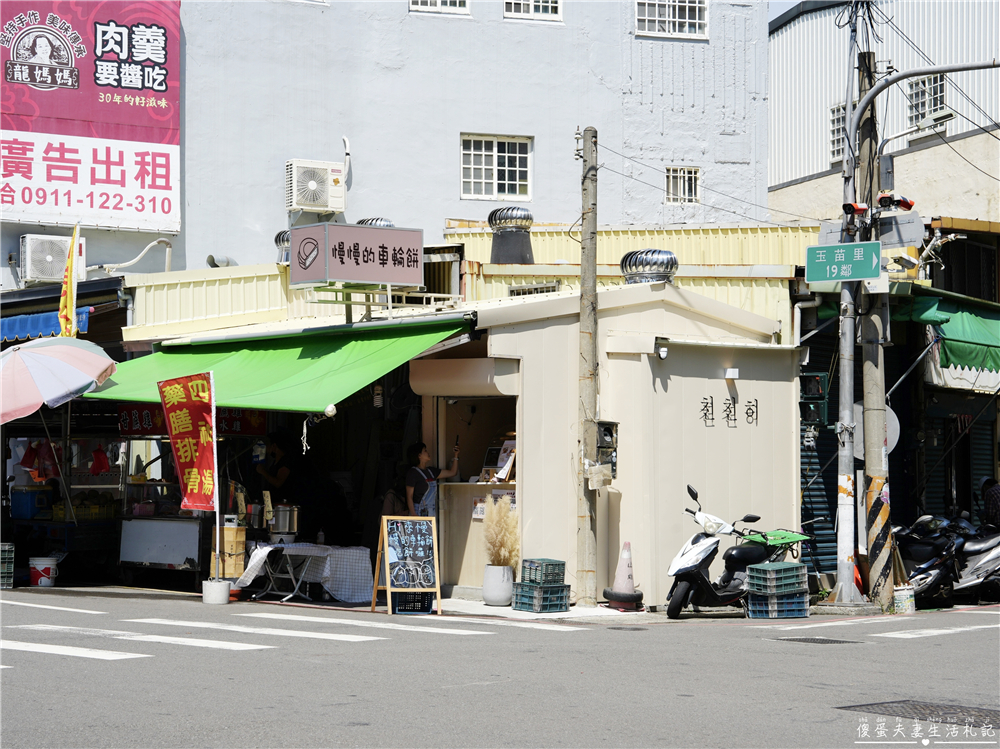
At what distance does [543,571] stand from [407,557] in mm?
1589

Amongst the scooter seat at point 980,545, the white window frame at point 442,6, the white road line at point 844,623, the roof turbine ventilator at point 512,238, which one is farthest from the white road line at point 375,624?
the white window frame at point 442,6

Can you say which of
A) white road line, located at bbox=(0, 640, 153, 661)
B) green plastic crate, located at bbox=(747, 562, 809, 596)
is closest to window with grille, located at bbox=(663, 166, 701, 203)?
green plastic crate, located at bbox=(747, 562, 809, 596)

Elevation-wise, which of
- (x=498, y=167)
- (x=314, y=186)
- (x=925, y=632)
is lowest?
(x=925, y=632)

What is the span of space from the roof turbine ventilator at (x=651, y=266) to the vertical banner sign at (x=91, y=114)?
11.3 metres

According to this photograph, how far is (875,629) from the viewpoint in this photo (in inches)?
528

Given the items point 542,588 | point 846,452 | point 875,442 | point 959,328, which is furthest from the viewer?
point 959,328

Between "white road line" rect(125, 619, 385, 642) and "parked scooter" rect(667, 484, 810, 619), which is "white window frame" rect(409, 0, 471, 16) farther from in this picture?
"white road line" rect(125, 619, 385, 642)

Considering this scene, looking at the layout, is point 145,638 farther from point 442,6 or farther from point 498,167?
point 442,6

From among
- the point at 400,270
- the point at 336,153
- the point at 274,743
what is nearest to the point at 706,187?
the point at 336,153

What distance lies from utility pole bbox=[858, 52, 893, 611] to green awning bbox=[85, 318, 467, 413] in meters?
5.71

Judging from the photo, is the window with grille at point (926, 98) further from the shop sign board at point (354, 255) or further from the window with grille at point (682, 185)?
the shop sign board at point (354, 255)

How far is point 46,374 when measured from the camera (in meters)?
15.5

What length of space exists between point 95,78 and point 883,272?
15.5 m

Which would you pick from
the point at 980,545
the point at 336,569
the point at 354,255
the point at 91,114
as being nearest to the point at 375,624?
the point at 336,569
